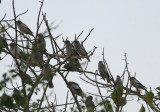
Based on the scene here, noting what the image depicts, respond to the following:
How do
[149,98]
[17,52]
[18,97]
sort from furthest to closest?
[17,52], [149,98], [18,97]

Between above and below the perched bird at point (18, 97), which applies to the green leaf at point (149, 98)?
above


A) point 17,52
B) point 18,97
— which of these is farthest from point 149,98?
point 17,52

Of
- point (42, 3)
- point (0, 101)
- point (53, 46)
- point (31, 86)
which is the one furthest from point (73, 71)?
point (0, 101)

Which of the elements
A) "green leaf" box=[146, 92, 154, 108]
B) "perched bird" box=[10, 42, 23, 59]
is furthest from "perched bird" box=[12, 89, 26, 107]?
"green leaf" box=[146, 92, 154, 108]

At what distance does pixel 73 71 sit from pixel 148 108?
2329 mm

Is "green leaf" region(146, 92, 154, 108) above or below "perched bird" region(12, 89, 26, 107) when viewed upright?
above

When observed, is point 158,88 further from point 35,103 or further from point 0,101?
point 0,101

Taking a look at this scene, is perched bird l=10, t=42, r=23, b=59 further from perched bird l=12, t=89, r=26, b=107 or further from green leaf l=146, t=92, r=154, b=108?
green leaf l=146, t=92, r=154, b=108

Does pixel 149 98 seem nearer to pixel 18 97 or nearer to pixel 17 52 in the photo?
pixel 18 97

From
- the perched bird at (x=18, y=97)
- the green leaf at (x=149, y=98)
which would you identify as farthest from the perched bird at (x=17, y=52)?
the green leaf at (x=149, y=98)

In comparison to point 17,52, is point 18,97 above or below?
below

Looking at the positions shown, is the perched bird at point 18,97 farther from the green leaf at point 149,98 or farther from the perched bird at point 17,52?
the green leaf at point 149,98

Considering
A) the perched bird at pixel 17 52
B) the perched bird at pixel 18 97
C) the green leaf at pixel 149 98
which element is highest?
the perched bird at pixel 17 52

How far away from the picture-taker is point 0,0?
4.63 metres
